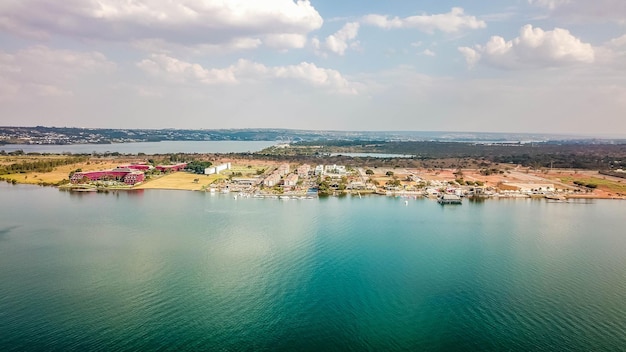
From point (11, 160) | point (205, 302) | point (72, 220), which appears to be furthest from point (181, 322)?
point (11, 160)

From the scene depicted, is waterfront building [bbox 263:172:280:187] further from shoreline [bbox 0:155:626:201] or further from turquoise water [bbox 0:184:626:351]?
turquoise water [bbox 0:184:626:351]

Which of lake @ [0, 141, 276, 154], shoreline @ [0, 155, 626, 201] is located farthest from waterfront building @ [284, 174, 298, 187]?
lake @ [0, 141, 276, 154]

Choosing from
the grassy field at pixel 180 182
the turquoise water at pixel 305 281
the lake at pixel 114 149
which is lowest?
the turquoise water at pixel 305 281

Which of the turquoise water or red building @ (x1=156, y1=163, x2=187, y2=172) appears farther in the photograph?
red building @ (x1=156, y1=163, x2=187, y2=172)

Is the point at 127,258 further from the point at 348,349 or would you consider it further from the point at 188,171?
the point at 188,171

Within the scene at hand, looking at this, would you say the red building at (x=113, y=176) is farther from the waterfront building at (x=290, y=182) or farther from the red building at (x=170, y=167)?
the waterfront building at (x=290, y=182)

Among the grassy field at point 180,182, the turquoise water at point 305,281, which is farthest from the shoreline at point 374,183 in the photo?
the turquoise water at point 305,281

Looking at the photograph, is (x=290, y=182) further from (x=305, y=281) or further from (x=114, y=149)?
(x=114, y=149)

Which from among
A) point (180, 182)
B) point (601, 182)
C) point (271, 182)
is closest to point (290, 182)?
point (271, 182)
